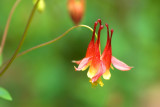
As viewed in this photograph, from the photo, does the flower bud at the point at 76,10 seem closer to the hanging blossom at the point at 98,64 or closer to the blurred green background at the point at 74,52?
the blurred green background at the point at 74,52

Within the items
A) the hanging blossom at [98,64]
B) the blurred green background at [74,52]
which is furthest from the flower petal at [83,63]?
the blurred green background at [74,52]

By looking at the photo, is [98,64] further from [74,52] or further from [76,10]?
[74,52]

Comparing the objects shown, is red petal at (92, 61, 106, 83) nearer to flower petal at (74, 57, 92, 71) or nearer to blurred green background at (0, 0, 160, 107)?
flower petal at (74, 57, 92, 71)

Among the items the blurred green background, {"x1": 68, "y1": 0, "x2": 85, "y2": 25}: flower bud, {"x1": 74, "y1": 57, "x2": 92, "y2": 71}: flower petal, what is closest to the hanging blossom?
{"x1": 74, "y1": 57, "x2": 92, "y2": 71}: flower petal

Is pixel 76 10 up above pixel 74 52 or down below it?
above

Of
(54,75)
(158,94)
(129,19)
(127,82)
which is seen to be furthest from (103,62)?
(158,94)

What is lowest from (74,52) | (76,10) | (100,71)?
(74,52)

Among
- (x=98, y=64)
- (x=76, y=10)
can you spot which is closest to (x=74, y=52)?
(x=76, y=10)
